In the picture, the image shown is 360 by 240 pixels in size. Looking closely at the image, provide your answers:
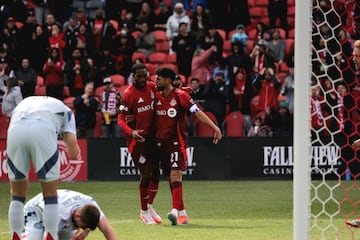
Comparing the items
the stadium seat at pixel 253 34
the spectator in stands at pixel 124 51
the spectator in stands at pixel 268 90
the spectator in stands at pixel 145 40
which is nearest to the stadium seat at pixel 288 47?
the stadium seat at pixel 253 34

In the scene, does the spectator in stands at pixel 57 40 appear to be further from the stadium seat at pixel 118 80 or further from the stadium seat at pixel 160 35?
the stadium seat at pixel 160 35

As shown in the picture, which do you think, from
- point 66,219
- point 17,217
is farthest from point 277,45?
point 17,217

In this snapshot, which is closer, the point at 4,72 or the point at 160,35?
the point at 4,72

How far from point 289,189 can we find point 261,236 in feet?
25.6

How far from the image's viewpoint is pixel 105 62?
83.1 ft

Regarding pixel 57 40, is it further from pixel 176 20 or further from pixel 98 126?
pixel 98 126

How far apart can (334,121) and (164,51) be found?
9.53 metres

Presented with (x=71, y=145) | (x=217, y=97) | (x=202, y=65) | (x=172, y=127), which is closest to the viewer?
(x=71, y=145)

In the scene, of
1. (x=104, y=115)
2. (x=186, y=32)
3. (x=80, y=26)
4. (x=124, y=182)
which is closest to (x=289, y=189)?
(x=124, y=182)

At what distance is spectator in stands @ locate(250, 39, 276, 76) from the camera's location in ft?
79.0

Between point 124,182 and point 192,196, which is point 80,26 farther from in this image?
point 192,196

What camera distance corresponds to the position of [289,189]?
19422mm

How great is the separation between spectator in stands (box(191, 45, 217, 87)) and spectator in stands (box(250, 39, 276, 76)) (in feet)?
3.18

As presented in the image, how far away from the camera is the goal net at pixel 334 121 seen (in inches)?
485
